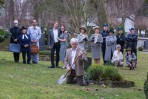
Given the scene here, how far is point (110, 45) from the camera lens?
20.6 metres

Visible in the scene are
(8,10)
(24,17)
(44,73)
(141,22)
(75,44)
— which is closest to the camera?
(75,44)

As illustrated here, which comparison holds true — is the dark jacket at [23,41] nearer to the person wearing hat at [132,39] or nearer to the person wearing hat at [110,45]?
the person wearing hat at [110,45]

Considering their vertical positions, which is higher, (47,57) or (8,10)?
(8,10)

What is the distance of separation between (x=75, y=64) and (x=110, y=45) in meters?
7.38

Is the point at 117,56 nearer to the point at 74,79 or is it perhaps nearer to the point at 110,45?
the point at 110,45

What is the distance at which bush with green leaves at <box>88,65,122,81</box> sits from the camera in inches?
560

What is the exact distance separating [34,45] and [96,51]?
8.60 ft

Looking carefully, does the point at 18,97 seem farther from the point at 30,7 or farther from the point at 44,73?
the point at 30,7

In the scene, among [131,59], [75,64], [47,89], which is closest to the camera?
[47,89]

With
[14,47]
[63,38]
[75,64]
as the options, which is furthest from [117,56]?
[75,64]

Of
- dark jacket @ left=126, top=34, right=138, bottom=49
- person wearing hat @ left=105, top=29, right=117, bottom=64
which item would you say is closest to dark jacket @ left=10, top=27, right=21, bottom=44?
person wearing hat @ left=105, top=29, right=117, bottom=64

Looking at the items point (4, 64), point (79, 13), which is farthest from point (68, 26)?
point (4, 64)

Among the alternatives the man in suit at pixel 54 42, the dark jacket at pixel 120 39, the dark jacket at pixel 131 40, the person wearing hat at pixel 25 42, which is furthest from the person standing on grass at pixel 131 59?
the person wearing hat at pixel 25 42

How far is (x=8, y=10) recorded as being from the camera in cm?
4375
